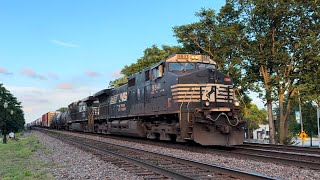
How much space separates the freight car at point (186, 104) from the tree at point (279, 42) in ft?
37.4

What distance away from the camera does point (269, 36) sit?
28.2m

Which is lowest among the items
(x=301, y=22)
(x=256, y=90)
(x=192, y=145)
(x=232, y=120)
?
(x=192, y=145)

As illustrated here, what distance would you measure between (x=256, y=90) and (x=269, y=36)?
4.38 m

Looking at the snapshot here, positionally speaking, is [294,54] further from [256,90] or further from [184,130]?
[184,130]

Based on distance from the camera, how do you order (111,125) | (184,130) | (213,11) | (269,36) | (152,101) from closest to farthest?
(184,130) < (152,101) < (111,125) < (269,36) < (213,11)

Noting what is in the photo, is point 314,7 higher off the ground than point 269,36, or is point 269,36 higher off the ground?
point 314,7

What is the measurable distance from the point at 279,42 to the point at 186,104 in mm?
15729

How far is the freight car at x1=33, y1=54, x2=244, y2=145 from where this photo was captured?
14.9m

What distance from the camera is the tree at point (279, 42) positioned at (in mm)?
27109

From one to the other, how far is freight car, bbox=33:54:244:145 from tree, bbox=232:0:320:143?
11.4 m

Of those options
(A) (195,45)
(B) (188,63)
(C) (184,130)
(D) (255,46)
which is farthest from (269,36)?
(C) (184,130)

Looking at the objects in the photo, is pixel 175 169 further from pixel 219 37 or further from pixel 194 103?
pixel 219 37

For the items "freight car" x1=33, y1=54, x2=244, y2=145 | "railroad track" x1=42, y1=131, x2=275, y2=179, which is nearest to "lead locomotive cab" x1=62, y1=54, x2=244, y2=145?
"freight car" x1=33, y1=54, x2=244, y2=145

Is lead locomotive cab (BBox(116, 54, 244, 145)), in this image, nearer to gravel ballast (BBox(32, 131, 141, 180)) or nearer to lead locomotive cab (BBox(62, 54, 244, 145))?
lead locomotive cab (BBox(62, 54, 244, 145))
